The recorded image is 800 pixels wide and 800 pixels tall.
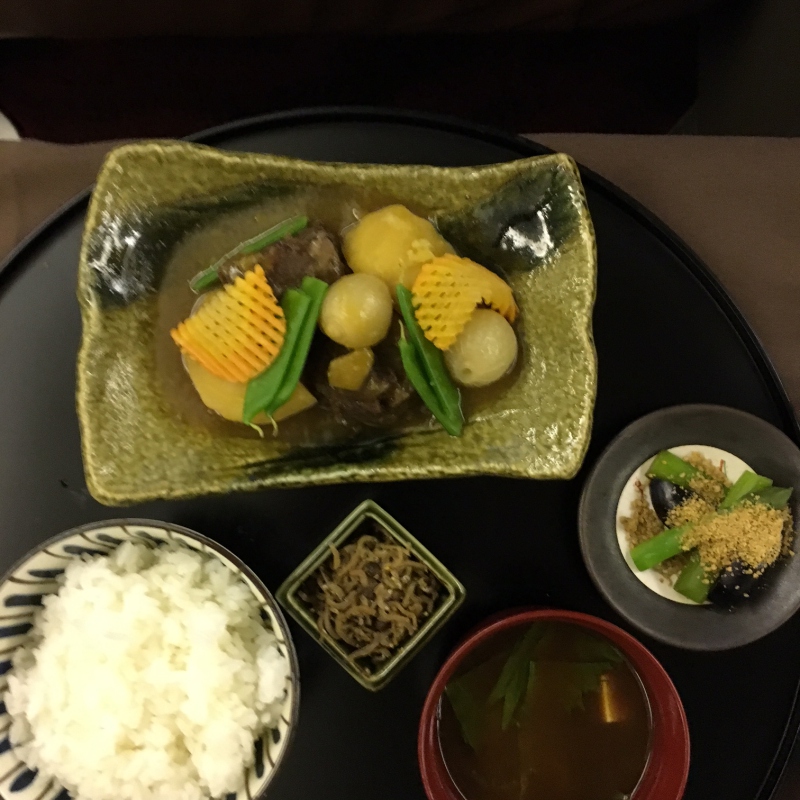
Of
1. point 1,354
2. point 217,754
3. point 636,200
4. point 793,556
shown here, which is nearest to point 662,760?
point 793,556

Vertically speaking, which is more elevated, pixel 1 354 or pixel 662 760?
pixel 1 354

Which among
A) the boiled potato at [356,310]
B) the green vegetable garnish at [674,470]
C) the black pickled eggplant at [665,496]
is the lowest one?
the black pickled eggplant at [665,496]

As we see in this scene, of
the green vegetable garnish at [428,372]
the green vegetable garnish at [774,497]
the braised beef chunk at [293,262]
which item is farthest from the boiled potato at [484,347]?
the green vegetable garnish at [774,497]

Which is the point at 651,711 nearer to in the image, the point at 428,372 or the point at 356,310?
the point at 428,372

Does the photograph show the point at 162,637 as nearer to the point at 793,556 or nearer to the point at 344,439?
the point at 344,439

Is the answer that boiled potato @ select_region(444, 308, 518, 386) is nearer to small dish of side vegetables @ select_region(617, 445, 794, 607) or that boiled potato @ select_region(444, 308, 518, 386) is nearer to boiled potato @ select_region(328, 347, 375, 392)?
boiled potato @ select_region(328, 347, 375, 392)

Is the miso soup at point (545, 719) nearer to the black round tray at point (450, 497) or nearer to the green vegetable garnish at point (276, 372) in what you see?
the black round tray at point (450, 497)

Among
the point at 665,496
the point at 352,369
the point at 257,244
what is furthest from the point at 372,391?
the point at 665,496
